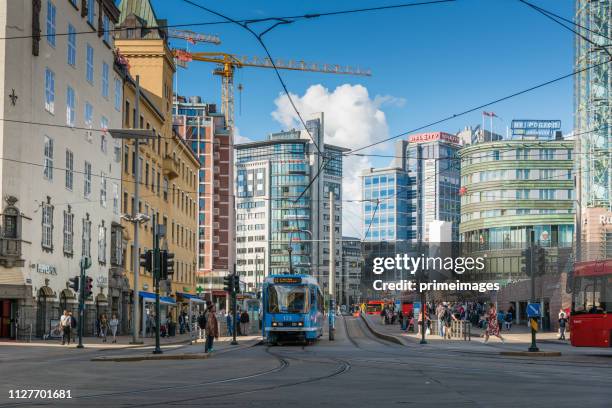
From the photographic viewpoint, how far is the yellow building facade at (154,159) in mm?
64625

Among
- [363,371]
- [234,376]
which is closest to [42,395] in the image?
[234,376]

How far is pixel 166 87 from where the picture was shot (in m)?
76.5

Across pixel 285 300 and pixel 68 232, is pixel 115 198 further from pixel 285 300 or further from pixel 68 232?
pixel 285 300

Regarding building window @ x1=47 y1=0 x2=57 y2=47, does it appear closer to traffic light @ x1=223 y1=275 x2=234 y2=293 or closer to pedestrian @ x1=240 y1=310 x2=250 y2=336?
traffic light @ x1=223 y1=275 x2=234 y2=293

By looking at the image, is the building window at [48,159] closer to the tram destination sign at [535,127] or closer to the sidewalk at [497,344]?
the sidewalk at [497,344]

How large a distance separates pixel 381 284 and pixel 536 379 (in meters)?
124

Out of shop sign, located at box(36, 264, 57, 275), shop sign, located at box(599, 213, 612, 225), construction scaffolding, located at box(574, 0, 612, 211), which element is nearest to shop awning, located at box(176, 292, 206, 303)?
shop sign, located at box(36, 264, 57, 275)

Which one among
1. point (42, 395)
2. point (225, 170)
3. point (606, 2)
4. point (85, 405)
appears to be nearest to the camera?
point (85, 405)

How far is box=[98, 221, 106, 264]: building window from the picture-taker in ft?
184

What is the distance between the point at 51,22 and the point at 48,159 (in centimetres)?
667

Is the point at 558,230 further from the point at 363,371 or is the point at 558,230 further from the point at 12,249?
the point at 363,371

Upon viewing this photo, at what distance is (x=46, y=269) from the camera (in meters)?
45.2

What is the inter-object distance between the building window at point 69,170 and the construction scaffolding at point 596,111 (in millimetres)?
48134

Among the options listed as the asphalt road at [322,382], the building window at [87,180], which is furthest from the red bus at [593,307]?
the building window at [87,180]
